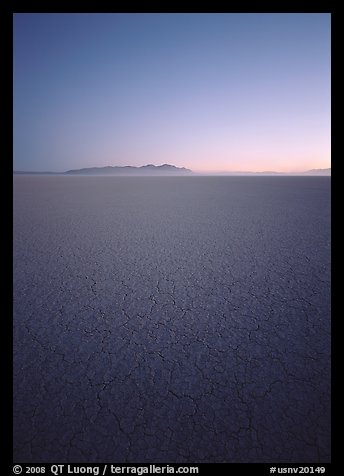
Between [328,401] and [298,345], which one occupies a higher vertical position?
[298,345]

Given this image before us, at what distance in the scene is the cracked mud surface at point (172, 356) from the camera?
1.50 metres

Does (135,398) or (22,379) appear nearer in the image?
(135,398)

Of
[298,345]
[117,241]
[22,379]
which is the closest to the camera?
[22,379]

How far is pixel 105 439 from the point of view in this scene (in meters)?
1.50

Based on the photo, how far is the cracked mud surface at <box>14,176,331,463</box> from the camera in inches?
58.9

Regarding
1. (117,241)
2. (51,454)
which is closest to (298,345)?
(51,454)

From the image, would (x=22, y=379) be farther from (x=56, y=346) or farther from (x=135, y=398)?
(x=135, y=398)

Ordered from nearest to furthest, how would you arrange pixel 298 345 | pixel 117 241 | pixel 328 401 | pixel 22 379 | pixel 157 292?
1. pixel 328 401
2. pixel 22 379
3. pixel 298 345
4. pixel 157 292
5. pixel 117 241

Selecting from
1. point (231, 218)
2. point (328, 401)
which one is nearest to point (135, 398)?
point (328, 401)

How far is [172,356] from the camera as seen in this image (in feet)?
6.65
